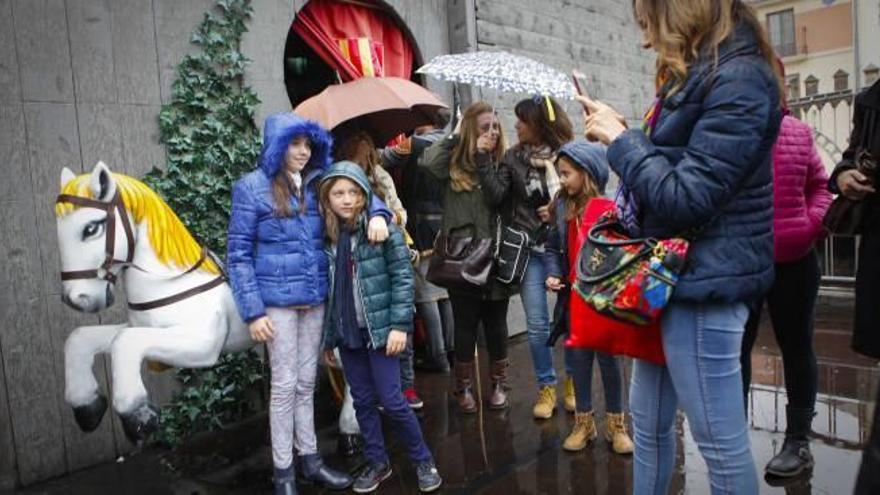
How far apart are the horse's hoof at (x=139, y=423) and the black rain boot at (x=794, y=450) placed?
9.77 feet

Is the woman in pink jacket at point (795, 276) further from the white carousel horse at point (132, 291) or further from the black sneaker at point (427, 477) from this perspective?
the white carousel horse at point (132, 291)

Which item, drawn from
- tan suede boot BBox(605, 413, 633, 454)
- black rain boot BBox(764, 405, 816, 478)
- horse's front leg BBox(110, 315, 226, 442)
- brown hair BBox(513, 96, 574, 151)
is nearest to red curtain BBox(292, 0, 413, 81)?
brown hair BBox(513, 96, 574, 151)

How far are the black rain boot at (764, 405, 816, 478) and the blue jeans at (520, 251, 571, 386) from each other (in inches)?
54.8

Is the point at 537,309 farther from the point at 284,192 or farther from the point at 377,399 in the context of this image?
the point at 284,192

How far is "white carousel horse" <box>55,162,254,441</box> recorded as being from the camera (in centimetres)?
295

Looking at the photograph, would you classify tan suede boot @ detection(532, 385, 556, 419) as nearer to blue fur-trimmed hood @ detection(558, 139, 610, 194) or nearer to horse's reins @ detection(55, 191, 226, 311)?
blue fur-trimmed hood @ detection(558, 139, 610, 194)

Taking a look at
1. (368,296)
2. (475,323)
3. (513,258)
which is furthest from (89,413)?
(513,258)

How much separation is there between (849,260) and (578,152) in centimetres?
757

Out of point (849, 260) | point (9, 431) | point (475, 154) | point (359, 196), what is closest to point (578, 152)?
point (475, 154)

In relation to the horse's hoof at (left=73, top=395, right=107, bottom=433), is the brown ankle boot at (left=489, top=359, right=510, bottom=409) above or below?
below

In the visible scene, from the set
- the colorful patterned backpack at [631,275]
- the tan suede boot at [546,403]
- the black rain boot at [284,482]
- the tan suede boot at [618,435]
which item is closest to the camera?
the colorful patterned backpack at [631,275]

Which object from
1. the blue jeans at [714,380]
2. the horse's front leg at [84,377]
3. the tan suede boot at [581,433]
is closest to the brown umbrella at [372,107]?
the horse's front leg at [84,377]

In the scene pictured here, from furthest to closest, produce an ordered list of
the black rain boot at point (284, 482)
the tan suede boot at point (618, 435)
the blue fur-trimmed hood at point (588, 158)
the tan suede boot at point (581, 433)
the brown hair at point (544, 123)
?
1. the brown hair at point (544, 123)
2. the tan suede boot at point (581, 433)
3. the tan suede boot at point (618, 435)
4. the blue fur-trimmed hood at point (588, 158)
5. the black rain boot at point (284, 482)

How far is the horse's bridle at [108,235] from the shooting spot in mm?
2939
